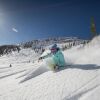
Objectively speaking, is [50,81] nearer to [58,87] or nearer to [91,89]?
[58,87]

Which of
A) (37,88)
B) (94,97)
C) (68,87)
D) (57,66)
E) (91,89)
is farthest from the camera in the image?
(57,66)

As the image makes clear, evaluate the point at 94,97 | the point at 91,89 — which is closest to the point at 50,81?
the point at 91,89

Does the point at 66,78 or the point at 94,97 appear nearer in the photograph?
the point at 94,97

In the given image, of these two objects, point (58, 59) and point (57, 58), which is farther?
point (57, 58)

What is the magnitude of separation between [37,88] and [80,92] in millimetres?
3396

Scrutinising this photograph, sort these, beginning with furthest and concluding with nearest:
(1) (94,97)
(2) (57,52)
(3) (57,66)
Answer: (2) (57,52), (3) (57,66), (1) (94,97)

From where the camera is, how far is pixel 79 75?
11719mm

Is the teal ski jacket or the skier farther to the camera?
the teal ski jacket

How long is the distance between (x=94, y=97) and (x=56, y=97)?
2217 millimetres

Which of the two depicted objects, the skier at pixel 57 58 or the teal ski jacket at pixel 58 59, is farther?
the teal ski jacket at pixel 58 59

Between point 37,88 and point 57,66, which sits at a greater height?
point 57,66

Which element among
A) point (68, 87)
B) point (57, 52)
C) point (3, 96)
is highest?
point (57, 52)

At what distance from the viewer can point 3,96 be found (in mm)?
11656

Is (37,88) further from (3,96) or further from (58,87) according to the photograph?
(3,96)
